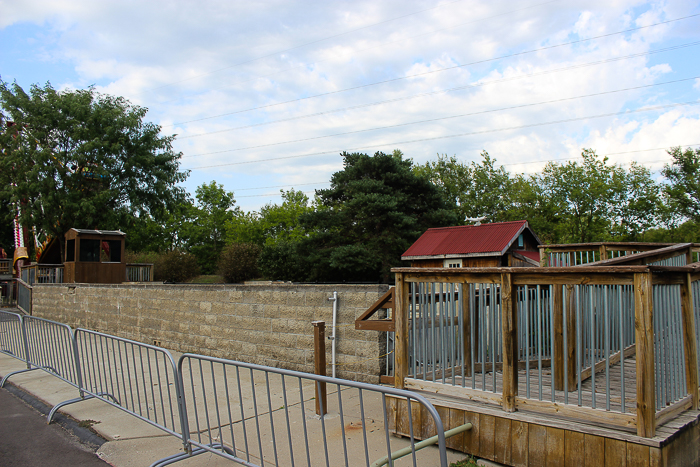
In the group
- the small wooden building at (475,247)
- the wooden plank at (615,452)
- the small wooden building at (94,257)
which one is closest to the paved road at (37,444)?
the wooden plank at (615,452)

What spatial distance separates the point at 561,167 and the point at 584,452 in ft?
143

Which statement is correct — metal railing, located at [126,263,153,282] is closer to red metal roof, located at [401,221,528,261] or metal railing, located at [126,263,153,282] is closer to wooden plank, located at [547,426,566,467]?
red metal roof, located at [401,221,528,261]

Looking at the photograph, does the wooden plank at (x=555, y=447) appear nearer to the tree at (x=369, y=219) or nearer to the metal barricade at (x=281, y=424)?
the metal barricade at (x=281, y=424)

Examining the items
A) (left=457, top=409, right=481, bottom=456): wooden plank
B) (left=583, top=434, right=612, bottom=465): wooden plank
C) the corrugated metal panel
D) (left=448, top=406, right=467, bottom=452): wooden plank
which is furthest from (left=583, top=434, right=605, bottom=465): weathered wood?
the corrugated metal panel

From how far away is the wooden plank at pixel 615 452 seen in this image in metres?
3.32

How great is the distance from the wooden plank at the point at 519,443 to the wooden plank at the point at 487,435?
0.55ft

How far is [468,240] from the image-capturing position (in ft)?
89.6

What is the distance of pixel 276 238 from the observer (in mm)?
53875

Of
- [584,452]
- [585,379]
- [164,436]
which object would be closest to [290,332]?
[164,436]

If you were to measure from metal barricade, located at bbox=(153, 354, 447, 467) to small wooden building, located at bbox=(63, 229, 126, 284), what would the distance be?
15414mm

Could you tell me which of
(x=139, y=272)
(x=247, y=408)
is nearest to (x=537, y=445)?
(x=247, y=408)

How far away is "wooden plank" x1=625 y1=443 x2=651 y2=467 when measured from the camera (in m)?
3.23

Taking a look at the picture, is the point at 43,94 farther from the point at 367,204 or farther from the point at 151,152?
the point at 367,204

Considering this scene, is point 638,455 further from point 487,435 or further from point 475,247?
point 475,247
